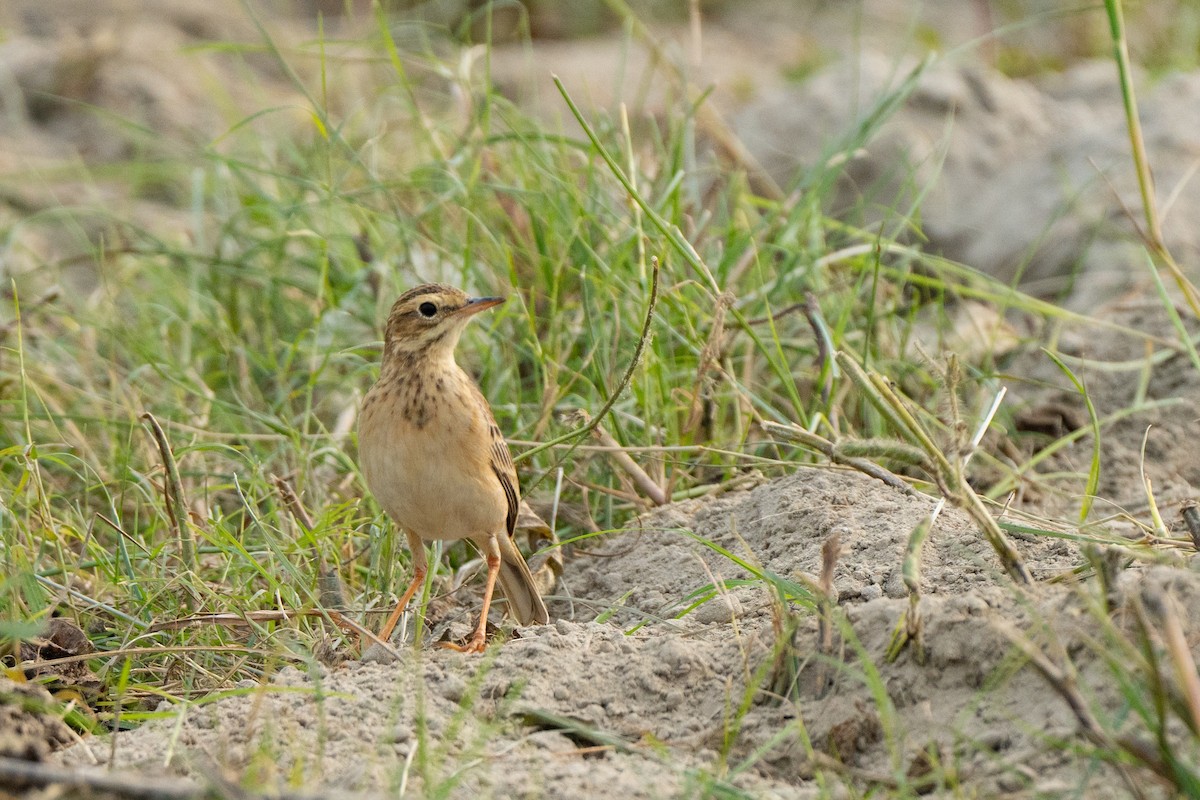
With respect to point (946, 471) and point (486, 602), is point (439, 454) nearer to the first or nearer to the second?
point (486, 602)

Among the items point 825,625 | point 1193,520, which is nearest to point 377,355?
point 825,625

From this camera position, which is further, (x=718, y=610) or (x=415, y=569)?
(x=415, y=569)

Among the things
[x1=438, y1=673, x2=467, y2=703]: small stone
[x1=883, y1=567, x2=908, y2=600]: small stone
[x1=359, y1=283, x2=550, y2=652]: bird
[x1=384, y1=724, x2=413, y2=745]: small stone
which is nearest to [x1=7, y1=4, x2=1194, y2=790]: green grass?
[x1=359, y1=283, x2=550, y2=652]: bird

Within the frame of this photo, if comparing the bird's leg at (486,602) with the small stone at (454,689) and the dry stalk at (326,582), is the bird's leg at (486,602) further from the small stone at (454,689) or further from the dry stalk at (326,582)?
the small stone at (454,689)

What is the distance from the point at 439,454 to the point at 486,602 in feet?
1.63

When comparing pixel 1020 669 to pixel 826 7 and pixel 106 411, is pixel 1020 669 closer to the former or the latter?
pixel 106 411

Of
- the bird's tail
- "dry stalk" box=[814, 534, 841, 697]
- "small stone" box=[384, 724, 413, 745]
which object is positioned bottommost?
the bird's tail

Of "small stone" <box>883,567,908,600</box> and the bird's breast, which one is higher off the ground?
the bird's breast

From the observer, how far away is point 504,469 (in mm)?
4172

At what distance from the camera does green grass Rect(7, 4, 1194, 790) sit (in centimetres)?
407

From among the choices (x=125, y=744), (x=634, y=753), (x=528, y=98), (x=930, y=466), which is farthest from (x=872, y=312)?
(x=528, y=98)

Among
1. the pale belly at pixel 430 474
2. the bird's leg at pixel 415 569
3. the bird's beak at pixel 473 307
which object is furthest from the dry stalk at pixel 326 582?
the bird's beak at pixel 473 307

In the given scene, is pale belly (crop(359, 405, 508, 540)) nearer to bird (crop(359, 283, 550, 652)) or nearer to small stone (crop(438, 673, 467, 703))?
bird (crop(359, 283, 550, 652))

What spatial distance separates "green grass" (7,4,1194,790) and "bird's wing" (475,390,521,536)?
110 mm
